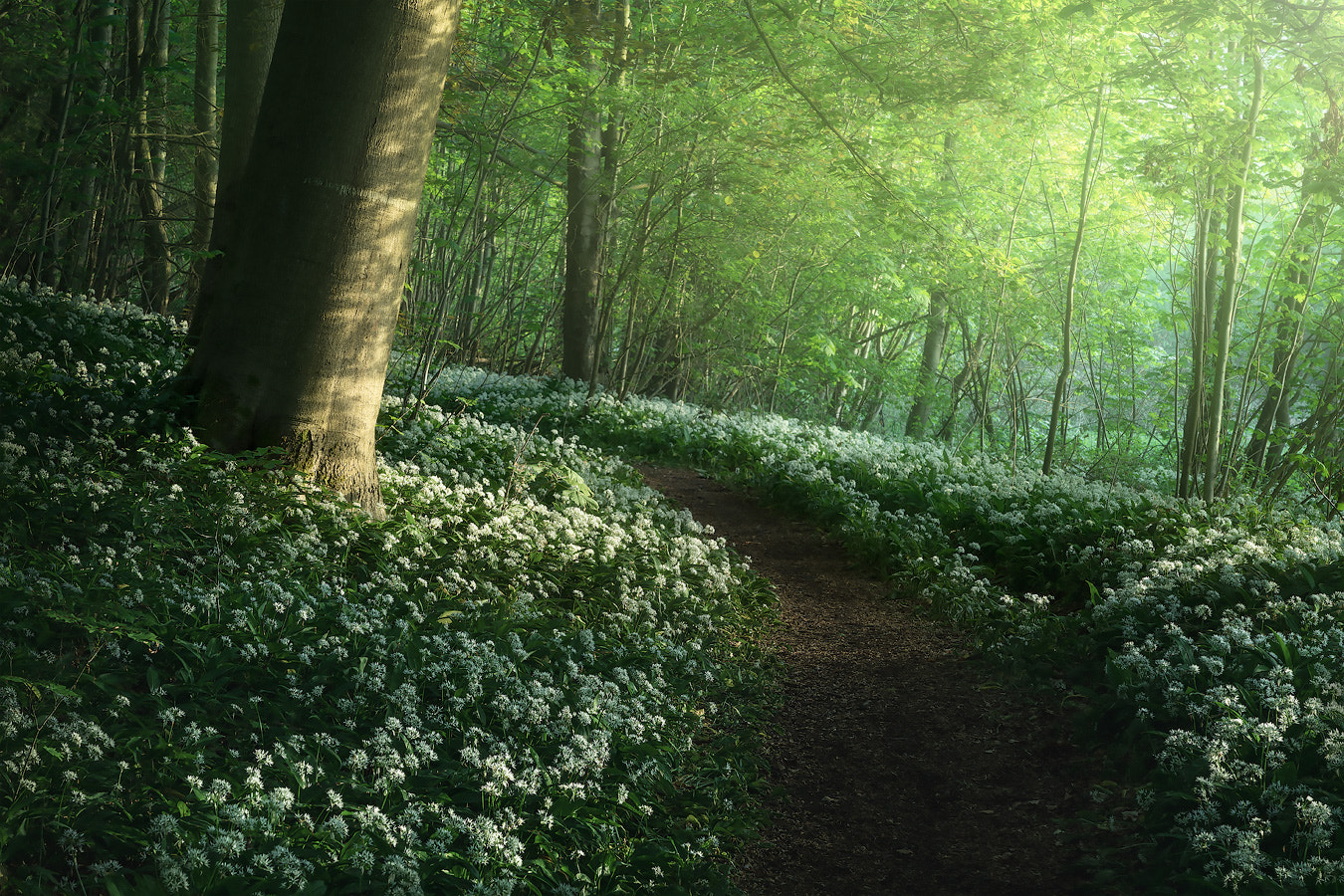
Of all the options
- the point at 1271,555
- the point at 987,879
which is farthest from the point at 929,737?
the point at 1271,555

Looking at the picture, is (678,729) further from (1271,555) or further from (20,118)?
(20,118)

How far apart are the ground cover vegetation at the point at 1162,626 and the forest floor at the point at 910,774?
23 centimetres

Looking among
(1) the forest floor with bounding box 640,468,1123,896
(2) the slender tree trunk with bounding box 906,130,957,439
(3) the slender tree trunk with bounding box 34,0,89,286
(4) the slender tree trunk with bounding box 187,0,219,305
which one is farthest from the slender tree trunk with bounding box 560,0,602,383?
(1) the forest floor with bounding box 640,468,1123,896

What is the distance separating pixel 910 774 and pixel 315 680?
294 centimetres

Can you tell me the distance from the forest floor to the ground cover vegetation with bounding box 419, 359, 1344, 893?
0.23m

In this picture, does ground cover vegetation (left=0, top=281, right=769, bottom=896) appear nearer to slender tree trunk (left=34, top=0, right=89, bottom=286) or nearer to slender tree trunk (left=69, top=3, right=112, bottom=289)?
slender tree trunk (left=34, top=0, right=89, bottom=286)

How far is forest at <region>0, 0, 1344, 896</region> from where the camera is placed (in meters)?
2.92

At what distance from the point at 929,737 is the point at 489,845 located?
9.42 ft

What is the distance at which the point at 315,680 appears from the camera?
3.32m

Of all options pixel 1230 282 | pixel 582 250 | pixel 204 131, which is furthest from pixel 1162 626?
pixel 582 250

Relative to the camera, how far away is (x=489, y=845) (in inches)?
110

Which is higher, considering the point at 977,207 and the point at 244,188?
the point at 977,207

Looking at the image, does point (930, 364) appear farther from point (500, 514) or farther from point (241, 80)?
point (241, 80)

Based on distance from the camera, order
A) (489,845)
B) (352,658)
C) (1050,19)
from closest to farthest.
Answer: (489,845), (352,658), (1050,19)
